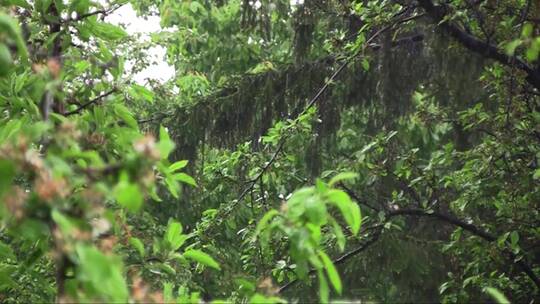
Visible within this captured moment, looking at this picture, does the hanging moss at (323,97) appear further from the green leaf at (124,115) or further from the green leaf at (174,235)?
the green leaf at (174,235)

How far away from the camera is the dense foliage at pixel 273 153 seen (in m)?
1.51

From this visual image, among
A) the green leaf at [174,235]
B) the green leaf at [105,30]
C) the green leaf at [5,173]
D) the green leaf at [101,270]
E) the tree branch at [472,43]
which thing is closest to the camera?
the green leaf at [101,270]

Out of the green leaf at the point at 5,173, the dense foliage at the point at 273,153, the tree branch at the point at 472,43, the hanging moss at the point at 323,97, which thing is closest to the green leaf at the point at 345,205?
the dense foliage at the point at 273,153

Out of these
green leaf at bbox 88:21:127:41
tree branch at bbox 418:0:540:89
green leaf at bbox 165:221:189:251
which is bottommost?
green leaf at bbox 165:221:189:251

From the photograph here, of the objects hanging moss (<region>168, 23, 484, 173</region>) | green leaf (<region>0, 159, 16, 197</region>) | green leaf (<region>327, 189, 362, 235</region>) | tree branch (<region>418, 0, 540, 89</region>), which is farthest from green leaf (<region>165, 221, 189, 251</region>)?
hanging moss (<region>168, 23, 484, 173</region>)

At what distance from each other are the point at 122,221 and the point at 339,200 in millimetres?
614

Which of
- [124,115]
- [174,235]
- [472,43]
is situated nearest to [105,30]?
[124,115]

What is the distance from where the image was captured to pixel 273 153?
6023 mm

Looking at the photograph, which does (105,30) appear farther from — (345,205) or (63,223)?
(63,223)

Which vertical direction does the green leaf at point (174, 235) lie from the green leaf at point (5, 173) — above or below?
below

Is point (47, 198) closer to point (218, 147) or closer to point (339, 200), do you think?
point (339, 200)

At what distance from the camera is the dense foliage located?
1.51 metres

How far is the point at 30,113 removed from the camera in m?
2.22

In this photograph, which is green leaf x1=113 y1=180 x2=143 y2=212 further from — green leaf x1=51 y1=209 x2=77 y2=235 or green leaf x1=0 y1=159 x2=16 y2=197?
green leaf x1=0 y1=159 x2=16 y2=197
